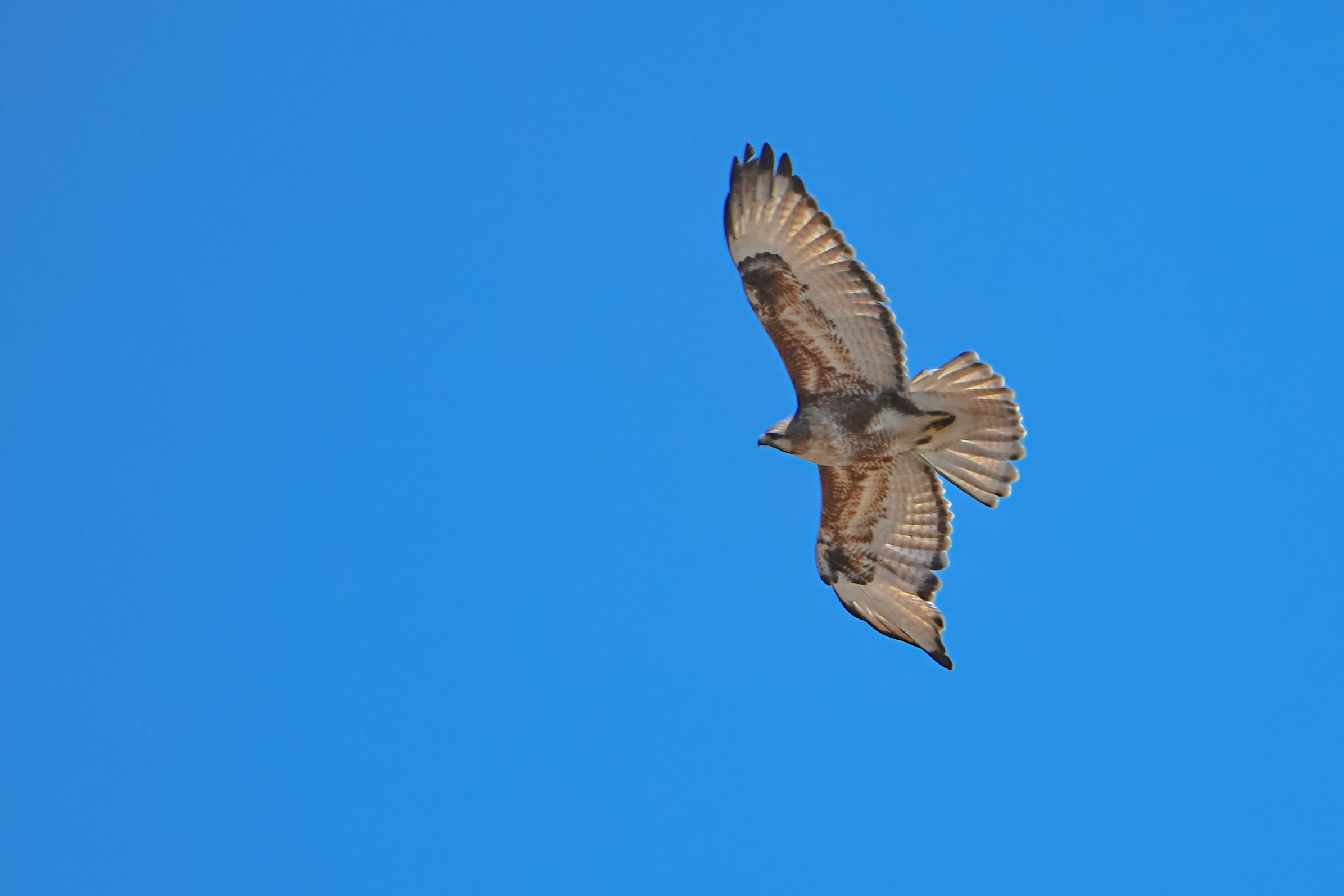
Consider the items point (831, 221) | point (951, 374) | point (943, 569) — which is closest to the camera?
point (831, 221)

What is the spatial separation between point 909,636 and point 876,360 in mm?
2042

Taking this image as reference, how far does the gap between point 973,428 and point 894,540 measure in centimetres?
103

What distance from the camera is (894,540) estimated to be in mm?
9562

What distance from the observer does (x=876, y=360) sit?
8.69 metres

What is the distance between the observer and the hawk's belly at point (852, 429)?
29.2 ft

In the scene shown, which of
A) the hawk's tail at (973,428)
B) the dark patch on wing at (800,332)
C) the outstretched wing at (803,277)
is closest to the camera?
the outstretched wing at (803,277)

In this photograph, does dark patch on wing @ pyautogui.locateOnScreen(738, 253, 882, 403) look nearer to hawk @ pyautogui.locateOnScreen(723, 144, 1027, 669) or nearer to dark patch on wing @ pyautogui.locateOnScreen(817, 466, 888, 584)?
hawk @ pyautogui.locateOnScreen(723, 144, 1027, 669)

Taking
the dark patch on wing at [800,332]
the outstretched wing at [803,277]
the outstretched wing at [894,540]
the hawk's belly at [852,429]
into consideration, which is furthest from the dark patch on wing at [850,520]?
the outstretched wing at [803,277]

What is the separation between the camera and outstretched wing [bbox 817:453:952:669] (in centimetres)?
939

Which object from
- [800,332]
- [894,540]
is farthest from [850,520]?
[800,332]

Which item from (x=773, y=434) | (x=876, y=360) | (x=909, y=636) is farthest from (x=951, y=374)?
(x=909, y=636)

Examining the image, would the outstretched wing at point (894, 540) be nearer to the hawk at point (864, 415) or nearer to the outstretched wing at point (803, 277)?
the hawk at point (864, 415)

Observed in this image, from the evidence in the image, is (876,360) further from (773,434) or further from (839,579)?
(839,579)

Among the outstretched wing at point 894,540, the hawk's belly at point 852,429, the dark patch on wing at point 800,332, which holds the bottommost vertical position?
the outstretched wing at point 894,540
